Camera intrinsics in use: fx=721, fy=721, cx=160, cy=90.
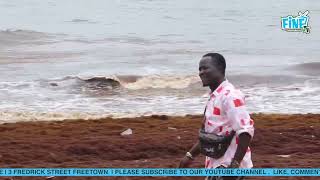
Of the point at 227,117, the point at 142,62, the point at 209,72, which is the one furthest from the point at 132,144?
the point at 142,62

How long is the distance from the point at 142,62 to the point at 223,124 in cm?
2166

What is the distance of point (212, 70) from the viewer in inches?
187

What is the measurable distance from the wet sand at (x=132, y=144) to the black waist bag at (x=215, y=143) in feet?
9.28

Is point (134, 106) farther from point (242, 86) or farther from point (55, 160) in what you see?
point (55, 160)

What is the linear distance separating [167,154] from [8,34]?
29.6m

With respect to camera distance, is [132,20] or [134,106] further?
[132,20]

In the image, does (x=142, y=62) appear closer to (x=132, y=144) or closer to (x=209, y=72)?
(x=132, y=144)

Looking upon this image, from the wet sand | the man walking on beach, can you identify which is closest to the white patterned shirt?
the man walking on beach

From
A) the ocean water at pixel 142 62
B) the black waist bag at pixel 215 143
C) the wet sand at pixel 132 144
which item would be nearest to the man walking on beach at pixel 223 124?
the black waist bag at pixel 215 143

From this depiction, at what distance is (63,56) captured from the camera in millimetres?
28016

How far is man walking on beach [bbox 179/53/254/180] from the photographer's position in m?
4.54

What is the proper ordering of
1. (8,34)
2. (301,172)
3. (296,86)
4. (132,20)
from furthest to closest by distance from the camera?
(132,20) < (8,34) < (296,86) < (301,172)

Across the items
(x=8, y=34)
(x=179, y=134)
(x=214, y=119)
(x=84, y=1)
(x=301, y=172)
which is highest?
(x=214, y=119)

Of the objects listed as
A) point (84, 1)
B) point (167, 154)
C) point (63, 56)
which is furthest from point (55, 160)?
point (84, 1)
